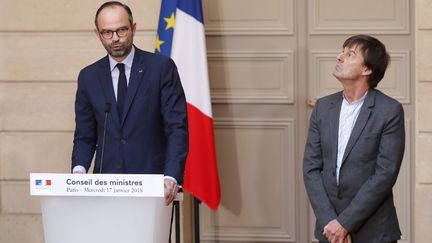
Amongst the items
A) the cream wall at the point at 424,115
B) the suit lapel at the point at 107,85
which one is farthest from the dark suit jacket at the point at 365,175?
the cream wall at the point at 424,115

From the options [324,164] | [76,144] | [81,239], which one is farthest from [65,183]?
[324,164]

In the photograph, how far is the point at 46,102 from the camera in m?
6.14

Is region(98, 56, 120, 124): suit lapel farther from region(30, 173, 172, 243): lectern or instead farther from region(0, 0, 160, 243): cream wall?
region(0, 0, 160, 243): cream wall

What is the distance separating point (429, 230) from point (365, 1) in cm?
163

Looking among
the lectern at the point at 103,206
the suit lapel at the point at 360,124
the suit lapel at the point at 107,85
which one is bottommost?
the lectern at the point at 103,206

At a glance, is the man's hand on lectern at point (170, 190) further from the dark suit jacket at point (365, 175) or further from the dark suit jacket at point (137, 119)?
the dark suit jacket at point (365, 175)

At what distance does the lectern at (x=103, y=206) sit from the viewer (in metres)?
3.54

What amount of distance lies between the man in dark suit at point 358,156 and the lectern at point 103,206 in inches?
32.4

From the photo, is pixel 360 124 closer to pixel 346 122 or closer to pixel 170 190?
pixel 346 122

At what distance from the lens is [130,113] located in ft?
13.6

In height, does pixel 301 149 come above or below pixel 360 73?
below

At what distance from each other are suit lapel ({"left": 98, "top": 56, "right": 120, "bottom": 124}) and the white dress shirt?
39.9 inches

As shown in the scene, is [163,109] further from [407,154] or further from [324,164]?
[407,154]

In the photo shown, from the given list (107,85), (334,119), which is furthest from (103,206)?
(334,119)
